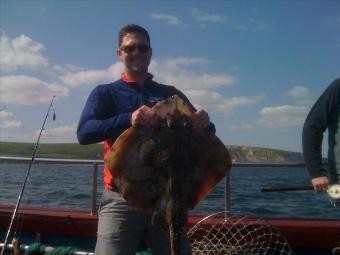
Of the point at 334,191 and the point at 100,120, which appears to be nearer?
the point at 100,120

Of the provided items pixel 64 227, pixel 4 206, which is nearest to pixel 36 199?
pixel 4 206

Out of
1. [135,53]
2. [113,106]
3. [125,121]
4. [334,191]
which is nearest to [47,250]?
[113,106]

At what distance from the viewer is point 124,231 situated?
10.5ft

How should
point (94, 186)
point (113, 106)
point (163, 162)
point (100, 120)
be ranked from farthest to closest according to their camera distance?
1. point (94, 186)
2. point (113, 106)
3. point (100, 120)
4. point (163, 162)

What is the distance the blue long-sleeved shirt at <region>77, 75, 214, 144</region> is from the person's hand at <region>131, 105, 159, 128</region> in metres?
0.19

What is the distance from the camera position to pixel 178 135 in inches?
115

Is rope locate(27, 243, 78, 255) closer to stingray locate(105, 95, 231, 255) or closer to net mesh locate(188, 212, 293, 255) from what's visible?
net mesh locate(188, 212, 293, 255)

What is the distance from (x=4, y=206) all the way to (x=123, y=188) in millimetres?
4520

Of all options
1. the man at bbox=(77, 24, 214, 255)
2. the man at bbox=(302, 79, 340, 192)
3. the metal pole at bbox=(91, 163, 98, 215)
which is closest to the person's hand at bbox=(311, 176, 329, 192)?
the man at bbox=(302, 79, 340, 192)

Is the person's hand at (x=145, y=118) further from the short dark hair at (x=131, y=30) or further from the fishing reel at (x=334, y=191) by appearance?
the fishing reel at (x=334, y=191)

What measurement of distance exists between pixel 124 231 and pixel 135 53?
1471 mm

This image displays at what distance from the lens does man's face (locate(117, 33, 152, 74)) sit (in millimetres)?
3471

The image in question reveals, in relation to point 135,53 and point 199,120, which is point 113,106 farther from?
point 199,120

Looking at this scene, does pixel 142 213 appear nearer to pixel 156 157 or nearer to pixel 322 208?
pixel 156 157
